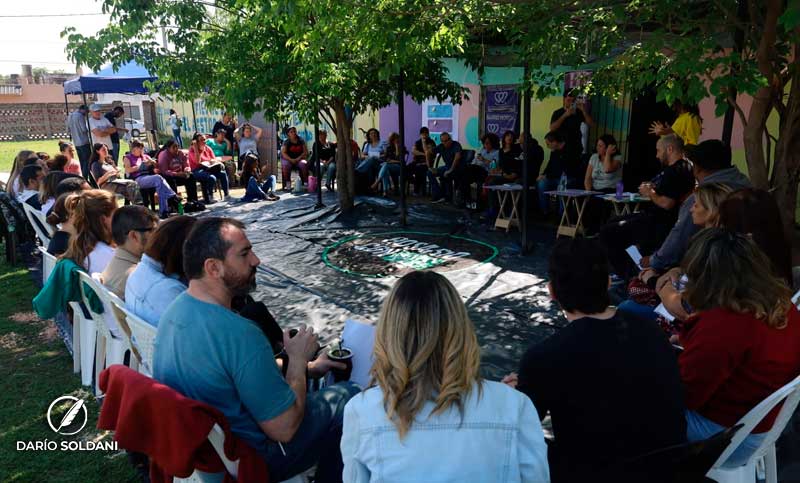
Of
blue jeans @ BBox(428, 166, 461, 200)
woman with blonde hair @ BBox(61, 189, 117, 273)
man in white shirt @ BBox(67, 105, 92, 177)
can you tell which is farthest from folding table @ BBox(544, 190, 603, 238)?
man in white shirt @ BBox(67, 105, 92, 177)

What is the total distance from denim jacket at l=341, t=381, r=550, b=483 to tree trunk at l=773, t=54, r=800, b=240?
4251 millimetres

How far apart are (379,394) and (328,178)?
36.3ft

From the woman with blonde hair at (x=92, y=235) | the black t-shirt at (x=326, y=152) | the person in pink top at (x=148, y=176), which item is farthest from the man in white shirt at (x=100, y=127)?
the woman with blonde hair at (x=92, y=235)

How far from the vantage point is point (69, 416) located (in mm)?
3510

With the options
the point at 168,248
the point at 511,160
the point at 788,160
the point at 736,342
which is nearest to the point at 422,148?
the point at 511,160

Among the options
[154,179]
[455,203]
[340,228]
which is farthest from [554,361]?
[154,179]

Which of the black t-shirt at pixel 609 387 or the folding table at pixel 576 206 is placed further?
the folding table at pixel 576 206

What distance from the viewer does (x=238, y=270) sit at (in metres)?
2.26

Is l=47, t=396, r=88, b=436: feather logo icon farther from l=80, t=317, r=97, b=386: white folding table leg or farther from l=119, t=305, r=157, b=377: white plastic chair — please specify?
l=119, t=305, r=157, b=377: white plastic chair

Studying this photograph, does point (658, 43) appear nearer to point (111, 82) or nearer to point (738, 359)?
point (738, 359)

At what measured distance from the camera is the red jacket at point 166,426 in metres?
1.77

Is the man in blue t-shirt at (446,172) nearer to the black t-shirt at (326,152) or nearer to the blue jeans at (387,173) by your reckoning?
the blue jeans at (387,173)

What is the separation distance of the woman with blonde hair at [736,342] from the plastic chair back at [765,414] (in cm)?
4

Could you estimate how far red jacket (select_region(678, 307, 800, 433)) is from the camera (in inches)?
81.1
